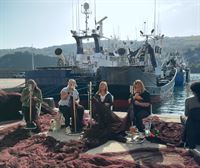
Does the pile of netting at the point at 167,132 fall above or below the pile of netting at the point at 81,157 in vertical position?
above

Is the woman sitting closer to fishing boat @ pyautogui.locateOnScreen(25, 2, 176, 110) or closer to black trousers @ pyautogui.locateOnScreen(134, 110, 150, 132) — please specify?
black trousers @ pyautogui.locateOnScreen(134, 110, 150, 132)

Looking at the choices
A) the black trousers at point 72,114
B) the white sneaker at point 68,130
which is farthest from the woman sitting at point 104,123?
the white sneaker at point 68,130

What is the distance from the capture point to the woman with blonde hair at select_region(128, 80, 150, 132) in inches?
308

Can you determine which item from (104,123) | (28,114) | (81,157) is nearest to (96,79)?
(28,114)

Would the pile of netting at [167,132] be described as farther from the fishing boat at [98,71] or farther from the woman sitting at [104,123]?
the fishing boat at [98,71]

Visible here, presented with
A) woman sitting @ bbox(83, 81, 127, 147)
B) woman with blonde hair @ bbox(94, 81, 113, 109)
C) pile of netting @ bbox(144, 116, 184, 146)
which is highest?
woman with blonde hair @ bbox(94, 81, 113, 109)

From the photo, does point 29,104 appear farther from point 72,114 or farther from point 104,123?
point 104,123

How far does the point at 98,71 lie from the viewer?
72.3ft

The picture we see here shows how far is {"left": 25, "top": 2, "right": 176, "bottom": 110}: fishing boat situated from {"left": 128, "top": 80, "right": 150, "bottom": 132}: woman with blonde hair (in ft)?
42.0

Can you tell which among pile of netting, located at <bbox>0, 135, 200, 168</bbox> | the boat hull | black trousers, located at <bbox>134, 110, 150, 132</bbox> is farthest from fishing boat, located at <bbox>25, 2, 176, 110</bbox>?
pile of netting, located at <bbox>0, 135, 200, 168</bbox>

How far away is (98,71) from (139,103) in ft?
47.0

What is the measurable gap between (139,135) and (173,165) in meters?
1.95

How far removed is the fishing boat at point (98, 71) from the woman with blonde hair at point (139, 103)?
12789 mm

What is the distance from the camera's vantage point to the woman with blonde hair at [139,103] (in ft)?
25.7
